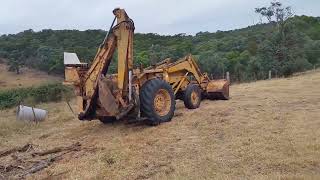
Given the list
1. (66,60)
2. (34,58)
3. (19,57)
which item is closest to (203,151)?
(66,60)

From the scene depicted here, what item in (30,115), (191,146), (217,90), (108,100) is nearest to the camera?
(191,146)

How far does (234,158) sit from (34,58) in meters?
55.0

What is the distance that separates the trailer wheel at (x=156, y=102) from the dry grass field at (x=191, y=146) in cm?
26

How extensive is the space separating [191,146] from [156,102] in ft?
9.53

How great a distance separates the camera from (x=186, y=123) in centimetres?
1167

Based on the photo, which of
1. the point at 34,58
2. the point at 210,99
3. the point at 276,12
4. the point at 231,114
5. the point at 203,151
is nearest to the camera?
the point at 203,151

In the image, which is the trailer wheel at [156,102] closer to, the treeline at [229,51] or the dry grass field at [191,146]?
the dry grass field at [191,146]

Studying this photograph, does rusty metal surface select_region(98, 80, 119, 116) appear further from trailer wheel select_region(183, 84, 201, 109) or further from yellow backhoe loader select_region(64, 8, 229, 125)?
trailer wheel select_region(183, 84, 201, 109)

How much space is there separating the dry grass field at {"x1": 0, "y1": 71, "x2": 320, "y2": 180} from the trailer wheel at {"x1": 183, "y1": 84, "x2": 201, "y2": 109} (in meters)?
0.51

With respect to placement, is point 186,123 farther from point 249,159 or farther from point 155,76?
point 249,159

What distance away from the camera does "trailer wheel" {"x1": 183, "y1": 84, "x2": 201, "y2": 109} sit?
46.9 feet

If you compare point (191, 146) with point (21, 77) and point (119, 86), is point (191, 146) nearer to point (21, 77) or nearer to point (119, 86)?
point (119, 86)

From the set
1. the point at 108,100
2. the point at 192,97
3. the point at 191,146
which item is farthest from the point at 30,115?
the point at 191,146

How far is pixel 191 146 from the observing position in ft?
30.2
